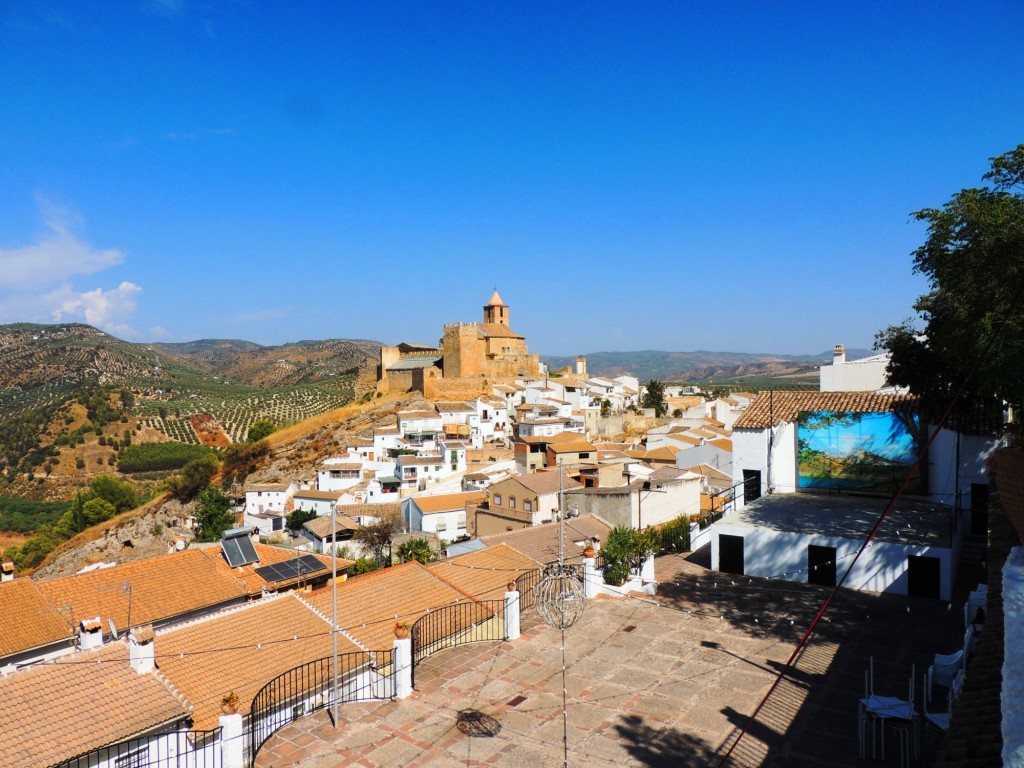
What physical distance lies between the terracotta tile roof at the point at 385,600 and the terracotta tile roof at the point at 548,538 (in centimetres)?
529

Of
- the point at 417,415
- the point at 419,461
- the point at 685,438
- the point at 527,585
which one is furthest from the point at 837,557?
the point at 417,415

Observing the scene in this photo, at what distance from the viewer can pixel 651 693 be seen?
840 cm

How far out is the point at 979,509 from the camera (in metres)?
15.0

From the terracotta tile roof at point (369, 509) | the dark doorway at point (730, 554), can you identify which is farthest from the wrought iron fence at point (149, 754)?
the terracotta tile roof at point (369, 509)

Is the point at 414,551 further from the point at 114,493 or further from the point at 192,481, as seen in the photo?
the point at 114,493

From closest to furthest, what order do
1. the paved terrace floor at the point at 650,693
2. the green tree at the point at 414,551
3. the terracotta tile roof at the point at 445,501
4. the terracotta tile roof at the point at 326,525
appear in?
the paved terrace floor at the point at 650,693 → the green tree at the point at 414,551 → the terracotta tile roof at the point at 326,525 → the terracotta tile roof at the point at 445,501

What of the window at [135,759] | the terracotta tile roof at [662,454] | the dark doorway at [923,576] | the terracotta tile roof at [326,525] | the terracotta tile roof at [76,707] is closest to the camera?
the terracotta tile roof at [76,707]

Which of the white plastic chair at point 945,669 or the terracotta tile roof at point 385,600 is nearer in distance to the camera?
the white plastic chair at point 945,669

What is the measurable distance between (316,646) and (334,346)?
17023 cm

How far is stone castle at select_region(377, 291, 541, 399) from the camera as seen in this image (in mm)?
68562

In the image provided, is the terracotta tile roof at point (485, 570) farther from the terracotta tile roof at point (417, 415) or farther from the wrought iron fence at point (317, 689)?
the terracotta tile roof at point (417, 415)

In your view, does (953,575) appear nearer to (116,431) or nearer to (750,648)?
(750,648)

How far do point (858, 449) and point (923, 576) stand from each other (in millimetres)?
5559

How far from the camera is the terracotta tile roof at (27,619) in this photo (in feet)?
49.7
